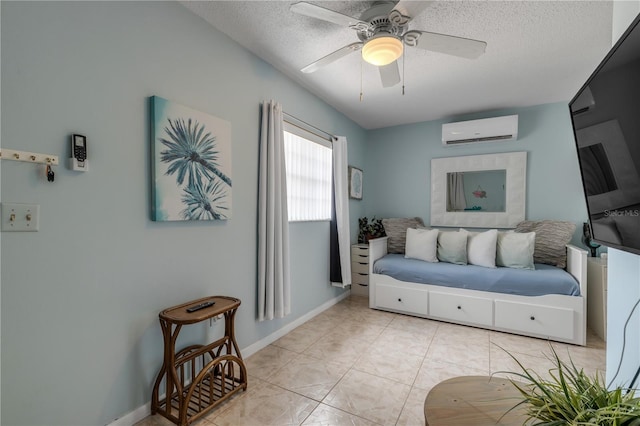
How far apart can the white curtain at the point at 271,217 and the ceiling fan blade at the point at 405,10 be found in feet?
3.80

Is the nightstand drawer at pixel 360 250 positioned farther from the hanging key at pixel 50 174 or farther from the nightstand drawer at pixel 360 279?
the hanging key at pixel 50 174

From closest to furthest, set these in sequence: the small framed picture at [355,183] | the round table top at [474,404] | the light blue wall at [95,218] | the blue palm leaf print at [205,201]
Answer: the round table top at [474,404] → the light blue wall at [95,218] → the blue palm leaf print at [205,201] → the small framed picture at [355,183]

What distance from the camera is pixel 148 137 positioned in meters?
1.60

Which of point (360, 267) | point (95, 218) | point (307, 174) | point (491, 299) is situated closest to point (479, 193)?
point (491, 299)

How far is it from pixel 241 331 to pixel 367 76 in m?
2.56

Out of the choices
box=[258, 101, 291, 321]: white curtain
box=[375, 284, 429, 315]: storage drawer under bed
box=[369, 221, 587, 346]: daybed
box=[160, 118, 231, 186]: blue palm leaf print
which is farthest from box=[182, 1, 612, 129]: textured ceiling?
box=[375, 284, 429, 315]: storage drawer under bed

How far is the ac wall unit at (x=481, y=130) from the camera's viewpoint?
10.9ft

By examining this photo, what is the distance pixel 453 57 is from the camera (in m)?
2.37

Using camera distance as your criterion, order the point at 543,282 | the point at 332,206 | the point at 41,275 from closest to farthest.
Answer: the point at 41,275 < the point at 543,282 < the point at 332,206

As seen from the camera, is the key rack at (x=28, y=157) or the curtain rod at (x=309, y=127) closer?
the key rack at (x=28, y=157)

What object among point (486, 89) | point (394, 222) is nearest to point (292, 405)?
point (394, 222)

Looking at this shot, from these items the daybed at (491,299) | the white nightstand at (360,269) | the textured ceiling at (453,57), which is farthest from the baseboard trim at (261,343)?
the textured ceiling at (453,57)

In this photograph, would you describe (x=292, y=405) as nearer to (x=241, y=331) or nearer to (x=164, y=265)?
(x=241, y=331)

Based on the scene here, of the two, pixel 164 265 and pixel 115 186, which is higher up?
pixel 115 186
